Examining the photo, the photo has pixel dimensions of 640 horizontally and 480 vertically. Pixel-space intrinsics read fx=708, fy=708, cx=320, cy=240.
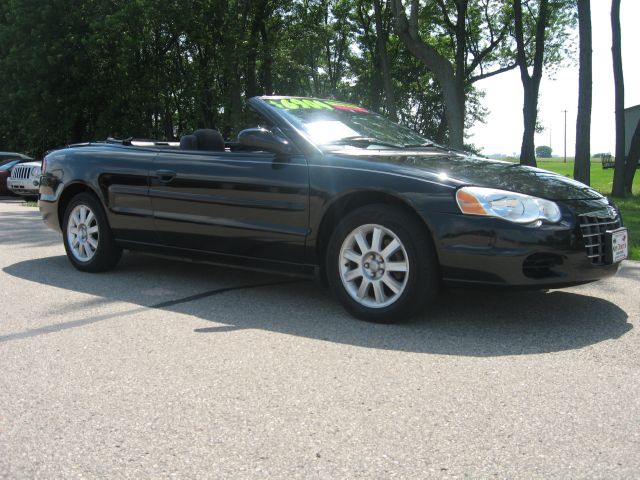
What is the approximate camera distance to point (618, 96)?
19062 millimetres

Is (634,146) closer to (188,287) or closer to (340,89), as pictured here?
(188,287)

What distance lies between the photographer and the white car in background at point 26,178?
19500 millimetres

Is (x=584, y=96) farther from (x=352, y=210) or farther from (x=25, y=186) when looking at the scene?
(x=25, y=186)

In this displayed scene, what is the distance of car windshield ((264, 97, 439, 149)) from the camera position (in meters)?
5.05

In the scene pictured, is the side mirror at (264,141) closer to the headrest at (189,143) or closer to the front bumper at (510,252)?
the headrest at (189,143)

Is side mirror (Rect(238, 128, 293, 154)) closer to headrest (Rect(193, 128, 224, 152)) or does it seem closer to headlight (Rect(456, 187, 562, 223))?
headrest (Rect(193, 128, 224, 152))

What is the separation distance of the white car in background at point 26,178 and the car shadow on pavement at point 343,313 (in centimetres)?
1431

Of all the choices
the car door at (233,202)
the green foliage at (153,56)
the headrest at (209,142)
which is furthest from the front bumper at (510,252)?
the green foliage at (153,56)

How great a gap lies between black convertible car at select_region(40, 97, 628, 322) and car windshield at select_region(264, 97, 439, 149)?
0.06 ft

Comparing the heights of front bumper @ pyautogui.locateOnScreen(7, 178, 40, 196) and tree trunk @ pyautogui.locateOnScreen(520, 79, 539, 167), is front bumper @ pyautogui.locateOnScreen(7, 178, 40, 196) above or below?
below

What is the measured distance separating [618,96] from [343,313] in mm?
16932

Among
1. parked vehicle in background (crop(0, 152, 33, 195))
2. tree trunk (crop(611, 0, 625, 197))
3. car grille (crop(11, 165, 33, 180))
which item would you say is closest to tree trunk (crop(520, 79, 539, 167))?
tree trunk (crop(611, 0, 625, 197))

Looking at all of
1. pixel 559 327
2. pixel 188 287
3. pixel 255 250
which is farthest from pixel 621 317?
pixel 188 287

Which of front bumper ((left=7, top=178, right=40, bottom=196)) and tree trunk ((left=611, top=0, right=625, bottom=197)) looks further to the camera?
Answer: front bumper ((left=7, top=178, right=40, bottom=196))
